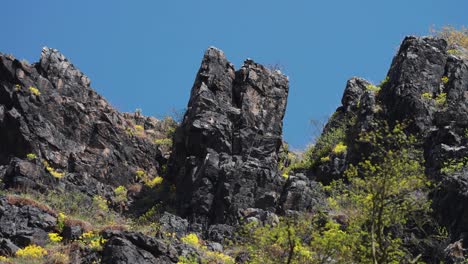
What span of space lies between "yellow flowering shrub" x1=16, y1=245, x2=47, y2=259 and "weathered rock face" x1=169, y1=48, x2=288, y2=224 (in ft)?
38.0

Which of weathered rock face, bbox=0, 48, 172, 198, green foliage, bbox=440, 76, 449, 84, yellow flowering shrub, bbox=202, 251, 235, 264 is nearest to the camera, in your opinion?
yellow flowering shrub, bbox=202, 251, 235, 264

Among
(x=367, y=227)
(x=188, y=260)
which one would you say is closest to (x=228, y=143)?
(x=188, y=260)

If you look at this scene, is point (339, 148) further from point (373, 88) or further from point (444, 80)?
point (444, 80)

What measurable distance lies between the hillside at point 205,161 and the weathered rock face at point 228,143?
0.10 metres

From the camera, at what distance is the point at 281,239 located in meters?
22.3

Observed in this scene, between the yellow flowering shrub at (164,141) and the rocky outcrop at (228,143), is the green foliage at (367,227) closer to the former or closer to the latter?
the rocky outcrop at (228,143)

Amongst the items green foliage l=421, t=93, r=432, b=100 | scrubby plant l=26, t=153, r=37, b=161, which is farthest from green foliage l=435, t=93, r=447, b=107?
scrubby plant l=26, t=153, r=37, b=161

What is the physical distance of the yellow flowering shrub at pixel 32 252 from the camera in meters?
32.4

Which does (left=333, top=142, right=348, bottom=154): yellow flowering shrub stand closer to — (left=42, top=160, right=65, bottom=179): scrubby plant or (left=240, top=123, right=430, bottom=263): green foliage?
(left=42, top=160, right=65, bottom=179): scrubby plant

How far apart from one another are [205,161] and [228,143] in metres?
2.71

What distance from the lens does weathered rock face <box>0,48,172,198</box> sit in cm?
4622

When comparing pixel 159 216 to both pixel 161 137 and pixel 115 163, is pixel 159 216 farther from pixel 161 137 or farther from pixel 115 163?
pixel 161 137

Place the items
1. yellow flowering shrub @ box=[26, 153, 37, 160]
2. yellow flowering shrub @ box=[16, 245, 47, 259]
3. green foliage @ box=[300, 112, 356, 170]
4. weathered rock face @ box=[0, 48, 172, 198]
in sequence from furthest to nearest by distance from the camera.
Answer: green foliage @ box=[300, 112, 356, 170] → weathered rock face @ box=[0, 48, 172, 198] → yellow flowering shrub @ box=[26, 153, 37, 160] → yellow flowering shrub @ box=[16, 245, 47, 259]

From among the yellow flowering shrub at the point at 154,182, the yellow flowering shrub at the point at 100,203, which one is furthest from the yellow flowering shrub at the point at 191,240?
the yellow flowering shrub at the point at 154,182
